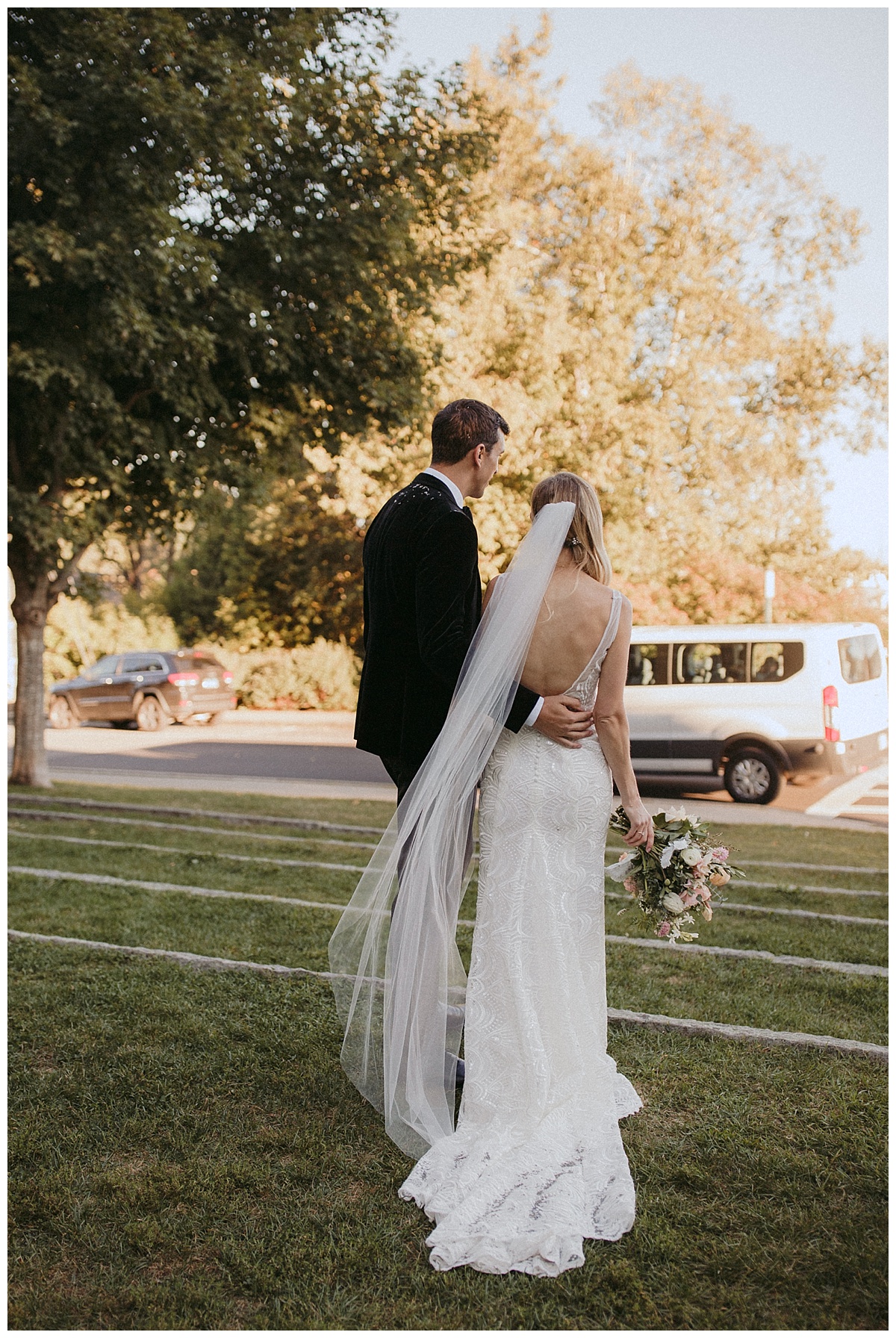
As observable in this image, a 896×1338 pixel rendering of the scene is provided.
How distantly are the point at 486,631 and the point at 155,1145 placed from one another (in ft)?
6.79

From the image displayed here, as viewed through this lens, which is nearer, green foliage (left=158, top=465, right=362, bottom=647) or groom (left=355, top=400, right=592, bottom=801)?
groom (left=355, top=400, right=592, bottom=801)

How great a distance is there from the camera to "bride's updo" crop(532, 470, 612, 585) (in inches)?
140

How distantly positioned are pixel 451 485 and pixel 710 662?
1068 cm

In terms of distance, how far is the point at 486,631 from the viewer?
3.56 m

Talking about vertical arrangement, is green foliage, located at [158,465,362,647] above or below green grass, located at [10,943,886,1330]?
above

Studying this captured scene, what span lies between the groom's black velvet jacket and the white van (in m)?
10.2

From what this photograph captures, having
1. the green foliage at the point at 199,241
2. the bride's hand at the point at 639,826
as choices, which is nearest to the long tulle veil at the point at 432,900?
the bride's hand at the point at 639,826

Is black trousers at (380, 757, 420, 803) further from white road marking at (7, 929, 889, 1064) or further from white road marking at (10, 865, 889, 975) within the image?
white road marking at (10, 865, 889, 975)

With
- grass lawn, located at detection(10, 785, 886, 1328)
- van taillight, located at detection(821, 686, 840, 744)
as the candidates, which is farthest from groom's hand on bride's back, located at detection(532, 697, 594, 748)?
van taillight, located at detection(821, 686, 840, 744)

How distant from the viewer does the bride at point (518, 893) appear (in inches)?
133

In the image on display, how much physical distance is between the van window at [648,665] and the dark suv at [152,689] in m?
13.0

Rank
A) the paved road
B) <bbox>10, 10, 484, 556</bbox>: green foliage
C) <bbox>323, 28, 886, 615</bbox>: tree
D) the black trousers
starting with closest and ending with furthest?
1. the black trousers
2. <bbox>10, 10, 484, 556</bbox>: green foliage
3. the paved road
4. <bbox>323, 28, 886, 615</bbox>: tree

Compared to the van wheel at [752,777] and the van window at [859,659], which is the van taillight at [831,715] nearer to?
the van window at [859,659]

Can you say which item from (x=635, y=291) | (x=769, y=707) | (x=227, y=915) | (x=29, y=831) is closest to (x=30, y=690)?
(x=29, y=831)
